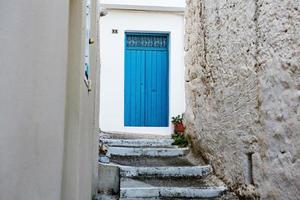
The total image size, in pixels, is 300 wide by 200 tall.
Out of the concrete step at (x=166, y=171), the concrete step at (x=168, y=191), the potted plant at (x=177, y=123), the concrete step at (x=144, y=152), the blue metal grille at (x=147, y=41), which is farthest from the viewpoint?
the blue metal grille at (x=147, y=41)

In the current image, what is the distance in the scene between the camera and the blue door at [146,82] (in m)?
8.83

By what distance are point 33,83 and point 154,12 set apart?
761cm

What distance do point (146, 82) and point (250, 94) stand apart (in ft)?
16.9

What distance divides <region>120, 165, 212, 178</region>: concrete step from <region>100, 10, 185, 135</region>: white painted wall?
149 inches

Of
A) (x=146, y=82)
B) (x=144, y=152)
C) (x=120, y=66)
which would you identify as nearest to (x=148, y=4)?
(x=120, y=66)


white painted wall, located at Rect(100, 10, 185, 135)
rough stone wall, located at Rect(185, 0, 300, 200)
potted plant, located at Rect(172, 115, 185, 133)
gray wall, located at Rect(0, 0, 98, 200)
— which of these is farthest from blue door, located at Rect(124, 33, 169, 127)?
gray wall, located at Rect(0, 0, 98, 200)

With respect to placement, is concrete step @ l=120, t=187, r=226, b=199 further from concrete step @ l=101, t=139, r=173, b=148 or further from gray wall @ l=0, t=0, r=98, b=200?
gray wall @ l=0, t=0, r=98, b=200

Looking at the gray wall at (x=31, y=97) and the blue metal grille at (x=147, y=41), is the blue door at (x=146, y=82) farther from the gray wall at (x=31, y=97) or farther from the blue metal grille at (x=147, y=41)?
the gray wall at (x=31, y=97)

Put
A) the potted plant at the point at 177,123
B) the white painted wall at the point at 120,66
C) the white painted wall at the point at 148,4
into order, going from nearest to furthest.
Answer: the potted plant at the point at 177,123 < the white painted wall at the point at 120,66 < the white painted wall at the point at 148,4

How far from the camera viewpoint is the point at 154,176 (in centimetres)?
487

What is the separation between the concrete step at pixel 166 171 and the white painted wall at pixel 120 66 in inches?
149

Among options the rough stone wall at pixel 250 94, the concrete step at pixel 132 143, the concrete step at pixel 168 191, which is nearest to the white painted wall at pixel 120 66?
the concrete step at pixel 132 143

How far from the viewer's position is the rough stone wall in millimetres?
3055

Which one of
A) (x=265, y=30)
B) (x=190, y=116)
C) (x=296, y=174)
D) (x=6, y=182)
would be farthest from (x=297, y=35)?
(x=190, y=116)
